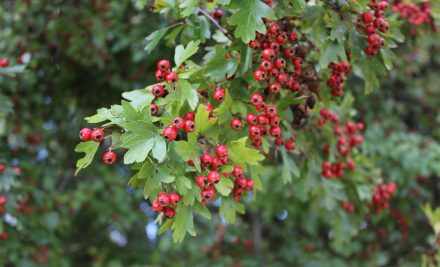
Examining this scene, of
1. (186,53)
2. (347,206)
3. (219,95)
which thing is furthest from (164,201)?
(347,206)

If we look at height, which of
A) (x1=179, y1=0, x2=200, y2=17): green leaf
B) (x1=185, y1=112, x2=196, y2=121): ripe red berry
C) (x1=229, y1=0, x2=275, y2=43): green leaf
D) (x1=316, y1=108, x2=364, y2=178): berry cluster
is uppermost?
(x1=229, y1=0, x2=275, y2=43): green leaf

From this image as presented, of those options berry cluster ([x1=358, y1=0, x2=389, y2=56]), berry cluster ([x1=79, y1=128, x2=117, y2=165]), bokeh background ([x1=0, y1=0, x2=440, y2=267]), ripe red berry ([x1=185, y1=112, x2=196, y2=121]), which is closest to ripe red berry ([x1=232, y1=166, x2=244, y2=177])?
ripe red berry ([x1=185, y1=112, x2=196, y2=121])

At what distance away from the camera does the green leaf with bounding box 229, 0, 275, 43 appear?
2.12 m

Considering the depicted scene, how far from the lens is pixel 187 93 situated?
82.3 inches

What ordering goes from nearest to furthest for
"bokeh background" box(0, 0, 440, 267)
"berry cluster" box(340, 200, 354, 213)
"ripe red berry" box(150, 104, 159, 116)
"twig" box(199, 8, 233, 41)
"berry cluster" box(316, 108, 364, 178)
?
"ripe red berry" box(150, 104, 159, 116) → "twig" box(199, 8, 233, 41) → "berry cluster" box(316, 108, 364, 178) → "berry cluster" box(340, 200, 354, 213) → "bokeh background" box(0, 0, 440, 267)

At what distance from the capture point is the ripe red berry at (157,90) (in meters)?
2.10

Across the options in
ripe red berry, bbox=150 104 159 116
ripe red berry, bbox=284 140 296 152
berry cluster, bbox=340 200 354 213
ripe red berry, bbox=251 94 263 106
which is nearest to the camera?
ripe red berry, bbox=150 104 159 116

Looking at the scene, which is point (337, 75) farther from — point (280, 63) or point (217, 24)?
point (217, 24)

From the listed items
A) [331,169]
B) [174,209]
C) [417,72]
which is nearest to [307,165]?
[331,169]

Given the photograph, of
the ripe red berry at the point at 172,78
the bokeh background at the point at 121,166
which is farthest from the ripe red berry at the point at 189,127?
the bokeh background at the point at 121,166

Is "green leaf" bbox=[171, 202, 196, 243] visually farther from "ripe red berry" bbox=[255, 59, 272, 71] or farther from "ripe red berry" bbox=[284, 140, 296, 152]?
"ripe red berry" bbox=[284, 140, 296, 152]

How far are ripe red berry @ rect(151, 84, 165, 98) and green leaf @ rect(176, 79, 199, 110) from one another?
0.06m

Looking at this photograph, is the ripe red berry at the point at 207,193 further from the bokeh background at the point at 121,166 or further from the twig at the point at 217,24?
the bokeh background at the point at 121,166

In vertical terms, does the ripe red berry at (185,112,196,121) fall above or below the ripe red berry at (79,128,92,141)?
above
